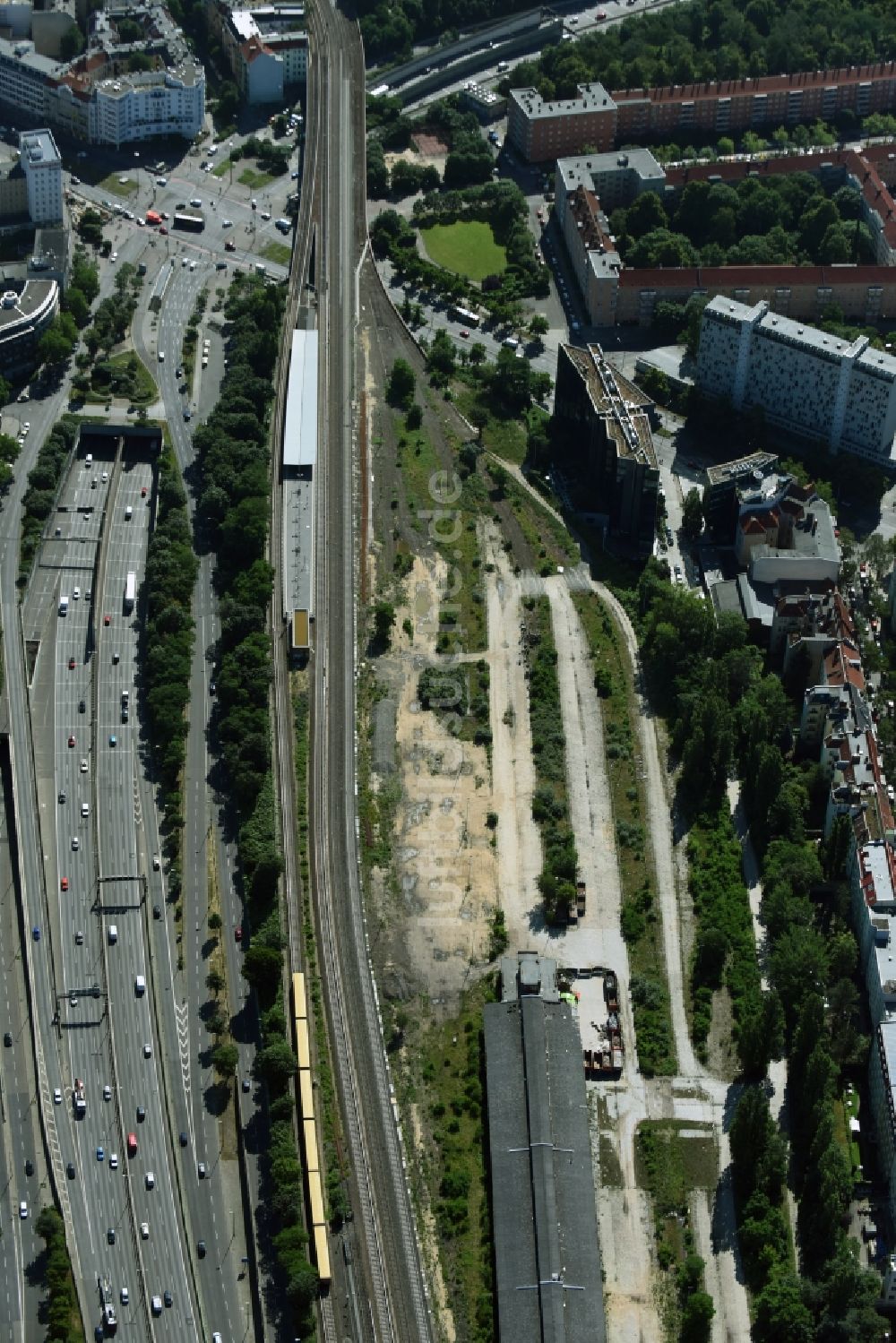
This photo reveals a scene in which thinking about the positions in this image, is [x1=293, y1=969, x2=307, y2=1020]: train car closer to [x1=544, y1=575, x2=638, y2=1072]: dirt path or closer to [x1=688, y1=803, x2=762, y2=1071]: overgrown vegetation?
[x1=544, y1=575, x2=638, y2=1072]: dirt path

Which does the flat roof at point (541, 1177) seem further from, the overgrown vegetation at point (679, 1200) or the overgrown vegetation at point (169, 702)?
the overgrown vegetation at point (169, 702)

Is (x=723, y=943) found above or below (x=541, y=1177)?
above

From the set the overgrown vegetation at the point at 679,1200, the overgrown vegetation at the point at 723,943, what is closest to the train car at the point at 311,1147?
the overgrown vegetation at the point at 679,1200

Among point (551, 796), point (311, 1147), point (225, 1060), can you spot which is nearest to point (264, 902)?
point (225, 1060)

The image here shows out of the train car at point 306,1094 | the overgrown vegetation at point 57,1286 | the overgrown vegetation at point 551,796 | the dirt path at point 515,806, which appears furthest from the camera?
the overgrown vegetation at point 551,796

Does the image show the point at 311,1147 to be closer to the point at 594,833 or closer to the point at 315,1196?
the point at 315,1196

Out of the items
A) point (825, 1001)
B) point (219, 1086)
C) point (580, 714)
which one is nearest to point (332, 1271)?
point (219, 1086)
